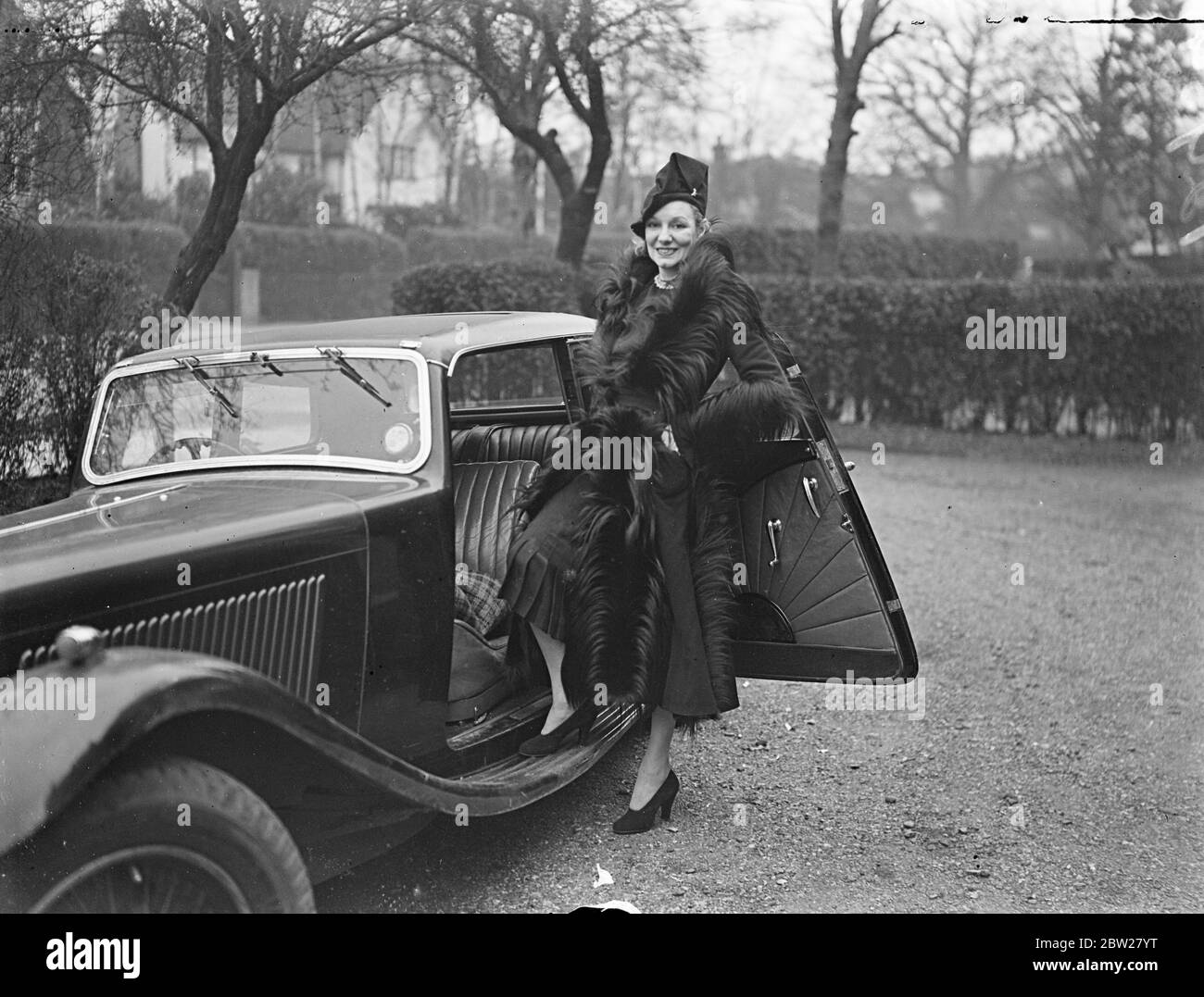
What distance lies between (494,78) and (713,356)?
155 cm

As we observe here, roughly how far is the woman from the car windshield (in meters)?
0.53

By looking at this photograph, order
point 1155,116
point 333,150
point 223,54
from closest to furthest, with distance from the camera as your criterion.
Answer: point 223,54 → point 333,150 → point 1155,116

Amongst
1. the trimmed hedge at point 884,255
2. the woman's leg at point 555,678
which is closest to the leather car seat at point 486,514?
the woman's leg at point 555,678

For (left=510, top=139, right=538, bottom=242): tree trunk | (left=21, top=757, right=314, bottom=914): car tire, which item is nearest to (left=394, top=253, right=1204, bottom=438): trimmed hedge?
(left=510, top=139, right=538, bottom=242): tree trunk

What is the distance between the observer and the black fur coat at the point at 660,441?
3.32 meters

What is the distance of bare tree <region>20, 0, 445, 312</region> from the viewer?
11.5ft

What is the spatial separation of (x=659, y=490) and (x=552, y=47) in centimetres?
182

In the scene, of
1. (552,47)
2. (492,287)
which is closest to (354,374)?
(552,47)

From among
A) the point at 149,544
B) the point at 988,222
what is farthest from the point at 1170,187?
the point at 149,544

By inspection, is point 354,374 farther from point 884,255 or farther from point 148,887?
point 884,255

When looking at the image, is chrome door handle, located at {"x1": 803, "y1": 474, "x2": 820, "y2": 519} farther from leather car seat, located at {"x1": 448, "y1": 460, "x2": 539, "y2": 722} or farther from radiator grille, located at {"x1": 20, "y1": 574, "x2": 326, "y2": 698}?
radiator grille, located at {"x1": 20, "y1": 574, "x2": 326, "y2": 698}

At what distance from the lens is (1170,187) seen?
7.63 m

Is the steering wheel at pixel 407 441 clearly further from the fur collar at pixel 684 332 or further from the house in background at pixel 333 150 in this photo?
the house in background at pixel 333 150

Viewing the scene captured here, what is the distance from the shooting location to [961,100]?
624 centimetres
